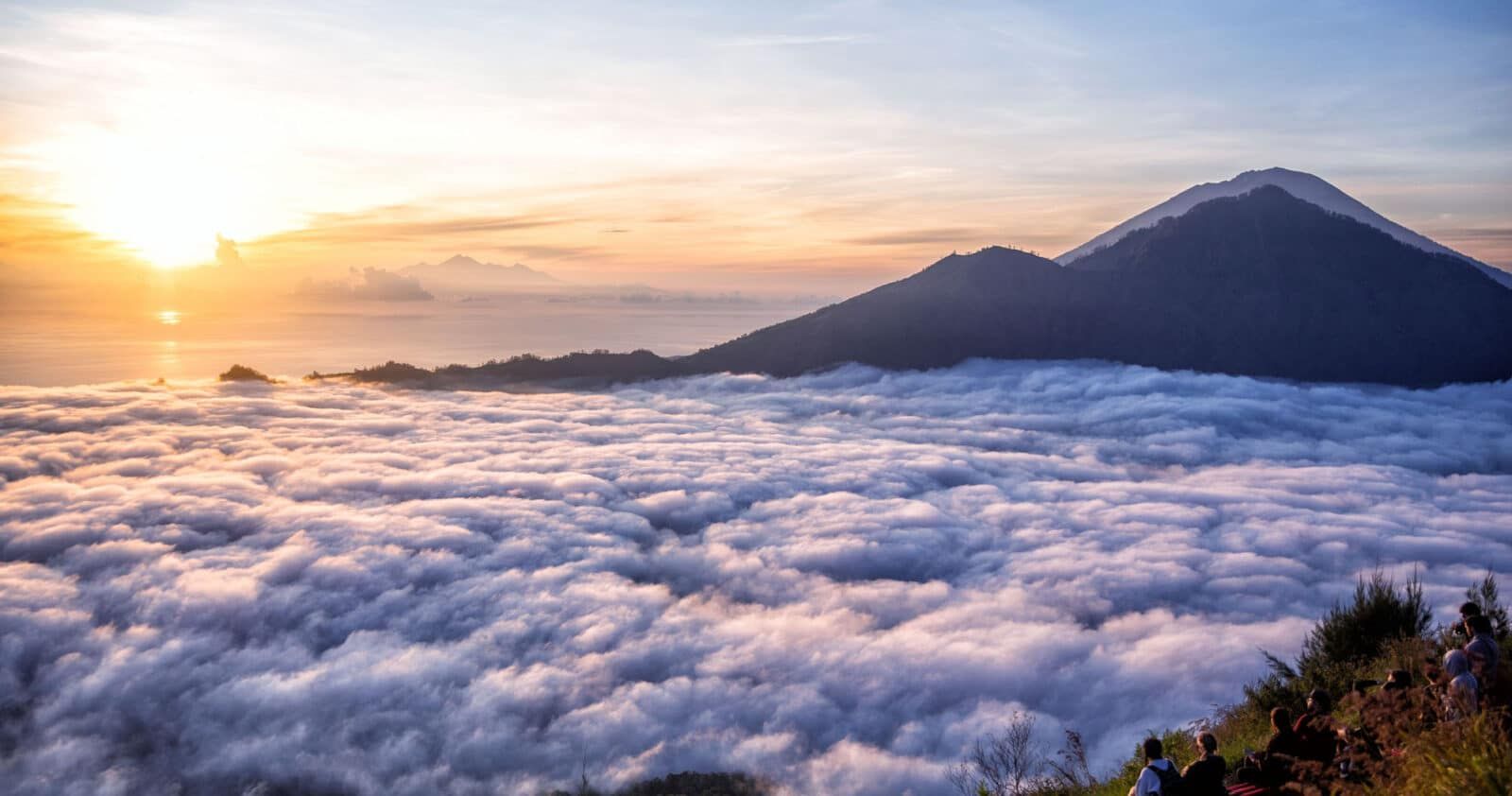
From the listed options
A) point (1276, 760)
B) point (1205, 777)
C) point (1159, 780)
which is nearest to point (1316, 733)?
point (1276, 760)

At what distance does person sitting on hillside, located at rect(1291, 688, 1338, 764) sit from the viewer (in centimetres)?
1162

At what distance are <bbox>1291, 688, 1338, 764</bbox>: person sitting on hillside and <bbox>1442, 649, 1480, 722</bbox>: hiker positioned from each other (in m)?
1.43

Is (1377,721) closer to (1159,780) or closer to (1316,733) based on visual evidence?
(1159,780)

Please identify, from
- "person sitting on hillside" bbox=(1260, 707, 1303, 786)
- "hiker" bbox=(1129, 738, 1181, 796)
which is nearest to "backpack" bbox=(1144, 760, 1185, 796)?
"hiker" bbox=(1129, 738, 1181, 796)

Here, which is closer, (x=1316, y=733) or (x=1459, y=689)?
(x=1459, y=689)

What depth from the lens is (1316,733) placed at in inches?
468

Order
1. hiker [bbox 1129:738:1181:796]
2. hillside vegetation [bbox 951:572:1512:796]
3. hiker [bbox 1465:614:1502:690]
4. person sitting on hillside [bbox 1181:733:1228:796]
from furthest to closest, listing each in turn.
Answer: hiker [bbox 1465:614:1502:690], person sitting on hillside [bbox 1181:733:1228:796], hiker [bbox 1129:738:1181:796], hillside vegetation [bbox 951:572:1512:796]

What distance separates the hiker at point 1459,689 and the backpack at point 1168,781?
3.19 meters

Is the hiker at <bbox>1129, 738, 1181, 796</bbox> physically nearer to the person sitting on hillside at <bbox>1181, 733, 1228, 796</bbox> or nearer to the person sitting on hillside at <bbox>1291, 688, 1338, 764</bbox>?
the person sitting on hillside at <bbox>1181, 733, 1228, 796</bbox>

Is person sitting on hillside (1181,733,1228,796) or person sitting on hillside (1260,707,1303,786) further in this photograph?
person sitting on hillside (1260,707,1303,786)

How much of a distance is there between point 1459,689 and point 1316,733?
207 centimetres

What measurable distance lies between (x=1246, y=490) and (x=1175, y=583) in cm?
5828

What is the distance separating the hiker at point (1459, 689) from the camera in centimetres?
991

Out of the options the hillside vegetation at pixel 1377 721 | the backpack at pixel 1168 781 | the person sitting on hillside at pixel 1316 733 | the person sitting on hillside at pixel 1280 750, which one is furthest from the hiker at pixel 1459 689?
the backpack at pixel 1168 781
